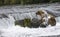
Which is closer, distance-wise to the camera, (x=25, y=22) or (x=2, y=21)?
(x=25, y=22)

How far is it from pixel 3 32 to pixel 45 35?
49 centimetres

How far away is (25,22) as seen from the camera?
2916mm

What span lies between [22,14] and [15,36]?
1548 mm

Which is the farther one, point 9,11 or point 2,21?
point 9,11

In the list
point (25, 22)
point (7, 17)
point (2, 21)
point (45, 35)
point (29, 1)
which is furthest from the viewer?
point (29, 1)

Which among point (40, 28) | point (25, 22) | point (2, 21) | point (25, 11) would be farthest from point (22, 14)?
point (40, 28)

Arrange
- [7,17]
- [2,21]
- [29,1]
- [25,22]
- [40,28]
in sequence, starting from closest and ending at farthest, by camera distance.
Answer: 1. [40,28]
2. [25,22]
3. [2,21]
4. [7,17]
5. [29,1]

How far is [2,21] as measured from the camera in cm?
325

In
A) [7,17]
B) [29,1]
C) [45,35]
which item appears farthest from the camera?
[29,1]

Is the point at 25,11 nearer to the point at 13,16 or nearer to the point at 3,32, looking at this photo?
the point at 13,16

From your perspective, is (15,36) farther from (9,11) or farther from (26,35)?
(9,11)

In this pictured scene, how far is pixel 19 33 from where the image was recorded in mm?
2369

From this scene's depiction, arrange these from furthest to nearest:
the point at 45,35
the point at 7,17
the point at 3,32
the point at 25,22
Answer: the point at 7,17 < the point at 25,22 < the point at 3,32 < the point at 45,35

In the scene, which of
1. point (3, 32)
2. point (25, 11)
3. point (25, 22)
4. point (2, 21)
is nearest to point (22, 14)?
point (25, 11)
